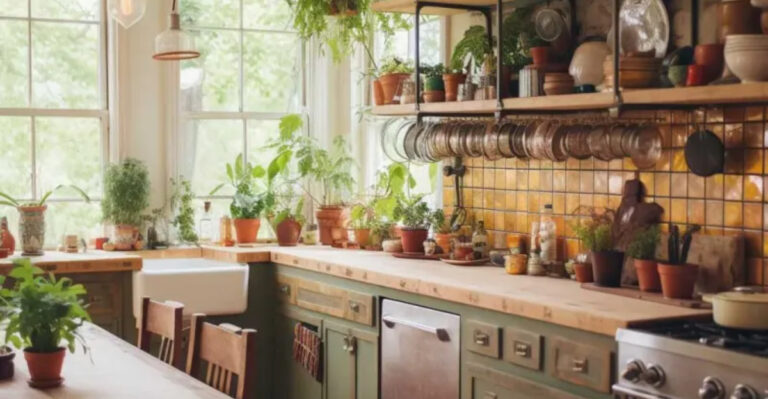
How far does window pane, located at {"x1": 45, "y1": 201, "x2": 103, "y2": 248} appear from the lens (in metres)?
5.77

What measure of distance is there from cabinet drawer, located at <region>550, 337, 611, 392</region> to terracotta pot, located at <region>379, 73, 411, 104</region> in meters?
1.99

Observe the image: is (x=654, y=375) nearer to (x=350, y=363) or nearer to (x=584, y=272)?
(x=584, y=272)

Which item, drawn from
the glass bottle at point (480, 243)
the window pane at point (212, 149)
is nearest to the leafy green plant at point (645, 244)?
the glass bottle at point (480, 243)

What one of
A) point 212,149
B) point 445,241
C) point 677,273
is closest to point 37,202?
point 212,149

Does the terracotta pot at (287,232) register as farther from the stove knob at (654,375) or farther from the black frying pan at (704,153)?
the stove knob at (654,375)

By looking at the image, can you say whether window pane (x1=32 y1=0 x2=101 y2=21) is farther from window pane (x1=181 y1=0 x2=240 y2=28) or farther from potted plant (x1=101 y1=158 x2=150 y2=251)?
potted plant (x1=101 y1=158 x2=150 y2=251)

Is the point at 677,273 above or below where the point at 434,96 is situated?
below

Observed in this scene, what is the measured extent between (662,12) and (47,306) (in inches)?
93.9

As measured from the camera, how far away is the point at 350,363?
4836 mm

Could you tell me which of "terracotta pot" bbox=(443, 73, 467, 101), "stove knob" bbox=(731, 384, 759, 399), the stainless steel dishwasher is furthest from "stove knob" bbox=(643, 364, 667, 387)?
"terracotta pot" bbox=(443, 73, 467, 101)

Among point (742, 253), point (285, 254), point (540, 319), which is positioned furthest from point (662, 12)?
point (285, 254)

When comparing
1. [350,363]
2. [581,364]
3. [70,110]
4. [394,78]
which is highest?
[394,78]

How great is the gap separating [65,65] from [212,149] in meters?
0.92

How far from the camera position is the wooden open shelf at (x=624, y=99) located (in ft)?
10.6
